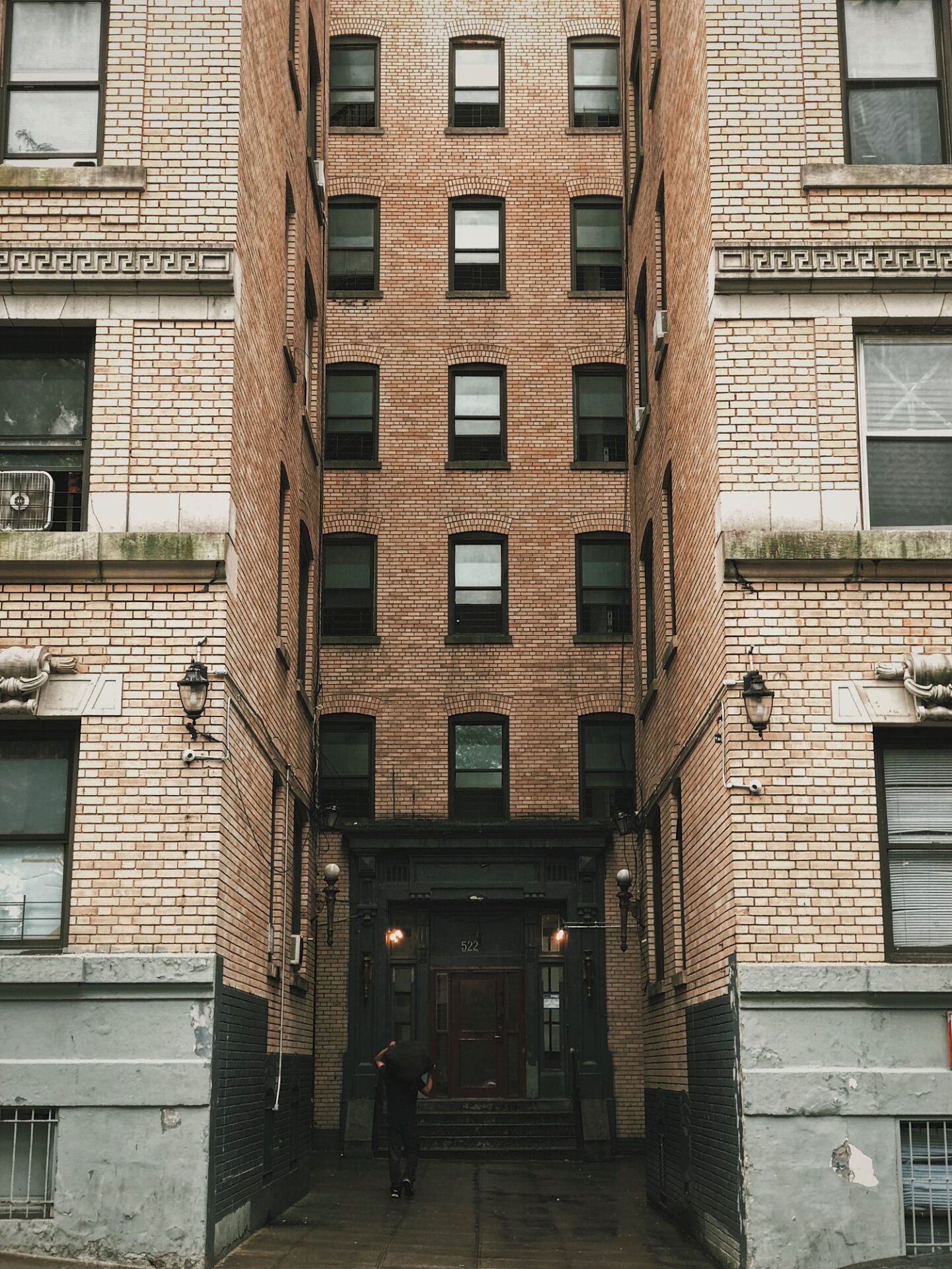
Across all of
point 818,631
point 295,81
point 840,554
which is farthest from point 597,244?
point 818,631

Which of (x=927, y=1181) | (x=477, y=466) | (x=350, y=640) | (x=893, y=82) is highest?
(x=477, y=466)

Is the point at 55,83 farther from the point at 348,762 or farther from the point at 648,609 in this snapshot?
the point at 348,762

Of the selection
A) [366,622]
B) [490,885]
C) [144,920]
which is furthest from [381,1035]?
[144,920]

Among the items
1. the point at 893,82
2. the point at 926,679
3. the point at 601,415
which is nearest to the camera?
the point at 926,679

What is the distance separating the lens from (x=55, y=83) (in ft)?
46.6

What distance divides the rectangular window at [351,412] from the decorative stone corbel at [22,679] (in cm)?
1504

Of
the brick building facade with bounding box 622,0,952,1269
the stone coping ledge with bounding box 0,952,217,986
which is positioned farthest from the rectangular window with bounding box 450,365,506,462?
the stone coping ledge with bounding box 0,952,217,986

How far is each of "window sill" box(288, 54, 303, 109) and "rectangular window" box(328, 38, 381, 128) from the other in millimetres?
8234

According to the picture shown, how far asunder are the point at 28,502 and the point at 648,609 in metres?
9.00

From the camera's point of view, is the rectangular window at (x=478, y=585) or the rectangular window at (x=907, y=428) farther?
the rectangular window at (x=478, y=585)

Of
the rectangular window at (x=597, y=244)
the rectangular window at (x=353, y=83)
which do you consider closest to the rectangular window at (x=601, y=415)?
the rectangular window at (x=597, y=244)

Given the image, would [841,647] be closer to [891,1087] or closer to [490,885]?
[891,1087]

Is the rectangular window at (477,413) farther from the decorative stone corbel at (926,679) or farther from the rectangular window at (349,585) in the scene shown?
the decorative stone corbel at (926,679)

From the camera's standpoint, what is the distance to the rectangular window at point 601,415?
27.6 m
